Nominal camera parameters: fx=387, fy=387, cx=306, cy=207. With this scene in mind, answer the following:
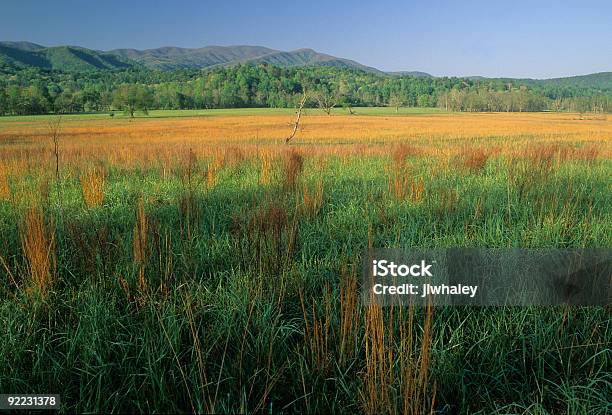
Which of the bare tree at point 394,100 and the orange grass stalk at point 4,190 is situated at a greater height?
the bare tree at point 394,100

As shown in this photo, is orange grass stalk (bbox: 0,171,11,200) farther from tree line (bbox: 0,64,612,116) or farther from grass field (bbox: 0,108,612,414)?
tree line (bbox: 0,64,612,116)

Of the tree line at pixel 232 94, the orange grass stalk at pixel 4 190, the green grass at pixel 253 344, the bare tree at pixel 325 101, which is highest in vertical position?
the tree line at pixel 232 94

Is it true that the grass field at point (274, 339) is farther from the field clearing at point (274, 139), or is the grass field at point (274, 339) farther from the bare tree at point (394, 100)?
the bare tree at point (394, 100)

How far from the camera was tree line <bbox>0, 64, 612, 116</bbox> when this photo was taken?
8962 centimetres

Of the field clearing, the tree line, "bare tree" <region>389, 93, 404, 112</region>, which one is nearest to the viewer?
the field clearing

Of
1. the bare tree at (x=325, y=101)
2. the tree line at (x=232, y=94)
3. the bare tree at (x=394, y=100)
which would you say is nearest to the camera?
the bare tree at (x=325, y=101)

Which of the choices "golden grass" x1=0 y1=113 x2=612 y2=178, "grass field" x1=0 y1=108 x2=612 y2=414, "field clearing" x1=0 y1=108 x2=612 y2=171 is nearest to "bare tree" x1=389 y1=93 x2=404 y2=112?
"field clearing" x1=0 y1=108 x2=612 y2=171

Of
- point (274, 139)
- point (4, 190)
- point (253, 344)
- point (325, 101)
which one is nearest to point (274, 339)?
point (253, 344)

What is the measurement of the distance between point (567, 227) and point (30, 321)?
5.38 m

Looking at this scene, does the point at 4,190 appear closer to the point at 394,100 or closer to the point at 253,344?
the point at 253,344

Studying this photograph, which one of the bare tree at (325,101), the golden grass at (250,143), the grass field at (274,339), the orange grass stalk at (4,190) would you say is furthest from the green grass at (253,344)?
the bare tree at (325,101)

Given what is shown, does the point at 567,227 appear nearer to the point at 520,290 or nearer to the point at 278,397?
the point at 520,290

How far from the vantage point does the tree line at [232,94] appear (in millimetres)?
89625

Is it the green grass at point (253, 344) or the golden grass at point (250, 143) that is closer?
the green grass at point (253, 344)
